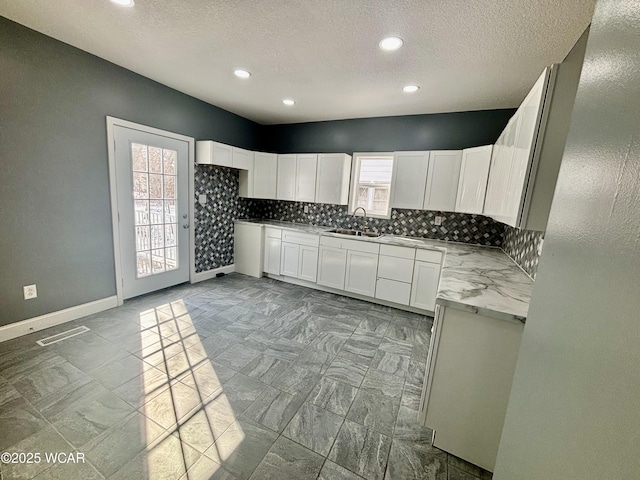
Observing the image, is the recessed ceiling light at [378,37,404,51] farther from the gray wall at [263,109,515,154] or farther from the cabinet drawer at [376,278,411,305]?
the cabinet drawer at [376,278,411,305]

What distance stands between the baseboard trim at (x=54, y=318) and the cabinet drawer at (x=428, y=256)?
3.56 m

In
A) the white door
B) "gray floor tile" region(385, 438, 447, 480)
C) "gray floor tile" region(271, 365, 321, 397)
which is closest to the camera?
"gray floor tile" region(385, 438, 447, 480)

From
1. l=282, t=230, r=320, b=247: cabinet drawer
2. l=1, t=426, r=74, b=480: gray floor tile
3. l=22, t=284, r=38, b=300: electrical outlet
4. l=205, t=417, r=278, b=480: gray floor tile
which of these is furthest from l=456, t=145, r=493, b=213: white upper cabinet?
l=22, t=284, r=38, b=300: electrical outlet

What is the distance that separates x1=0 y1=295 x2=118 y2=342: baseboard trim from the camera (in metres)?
2.26

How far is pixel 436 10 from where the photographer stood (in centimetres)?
163

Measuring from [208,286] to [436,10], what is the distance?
383cm

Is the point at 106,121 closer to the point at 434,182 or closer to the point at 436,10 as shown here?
the point at 436,10

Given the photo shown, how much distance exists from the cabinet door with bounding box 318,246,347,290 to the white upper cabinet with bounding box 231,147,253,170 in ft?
5.96

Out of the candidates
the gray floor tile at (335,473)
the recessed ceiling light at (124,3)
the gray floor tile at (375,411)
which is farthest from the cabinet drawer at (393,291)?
the recessed ceiling light at (124,3)

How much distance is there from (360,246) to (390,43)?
2.22 meters

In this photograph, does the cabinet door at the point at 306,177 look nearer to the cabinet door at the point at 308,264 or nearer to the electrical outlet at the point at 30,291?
the cabinet door at the point at 308,264

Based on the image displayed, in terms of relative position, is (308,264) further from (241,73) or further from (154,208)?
(241,73)

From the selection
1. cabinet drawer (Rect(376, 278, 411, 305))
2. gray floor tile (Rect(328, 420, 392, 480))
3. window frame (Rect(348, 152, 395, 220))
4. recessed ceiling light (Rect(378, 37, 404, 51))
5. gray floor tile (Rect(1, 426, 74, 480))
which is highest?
recessed ceiling light (Rect(378, 37, 404, 51))

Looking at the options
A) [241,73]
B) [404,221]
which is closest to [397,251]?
[404,221]
